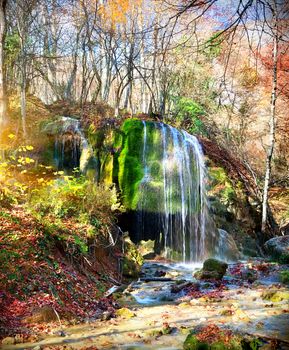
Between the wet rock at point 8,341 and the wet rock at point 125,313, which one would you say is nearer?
the wet rock at point 8,341

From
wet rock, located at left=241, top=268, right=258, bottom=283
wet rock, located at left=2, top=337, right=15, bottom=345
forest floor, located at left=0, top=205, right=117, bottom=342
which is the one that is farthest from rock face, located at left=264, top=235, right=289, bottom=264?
wet rock, located at left=2, top=337, right=15, bottom=345

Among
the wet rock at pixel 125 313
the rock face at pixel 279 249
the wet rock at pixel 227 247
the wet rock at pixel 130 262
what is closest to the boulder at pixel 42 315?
the wet rock at pixel 125 313

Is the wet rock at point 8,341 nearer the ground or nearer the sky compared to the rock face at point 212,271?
nearer the sky

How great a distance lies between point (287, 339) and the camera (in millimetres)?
4141

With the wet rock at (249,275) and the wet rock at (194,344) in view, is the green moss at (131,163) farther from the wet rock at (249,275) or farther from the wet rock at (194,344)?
the wet rock at (194,344)

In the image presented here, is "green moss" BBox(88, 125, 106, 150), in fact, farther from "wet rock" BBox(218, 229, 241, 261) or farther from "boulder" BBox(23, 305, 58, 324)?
"boulder" BBox(23, 305, 58, 324)

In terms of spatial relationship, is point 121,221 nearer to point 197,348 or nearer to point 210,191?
point 210,191

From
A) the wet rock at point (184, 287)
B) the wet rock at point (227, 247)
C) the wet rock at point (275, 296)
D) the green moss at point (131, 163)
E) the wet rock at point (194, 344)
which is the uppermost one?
the green moss at point (131, 163)

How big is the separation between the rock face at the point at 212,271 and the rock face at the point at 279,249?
2.83m

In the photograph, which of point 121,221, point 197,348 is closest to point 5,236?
point 197,348

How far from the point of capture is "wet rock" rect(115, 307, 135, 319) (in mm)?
5059

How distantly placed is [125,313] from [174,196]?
23.2ft

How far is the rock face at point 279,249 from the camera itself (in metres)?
10.0

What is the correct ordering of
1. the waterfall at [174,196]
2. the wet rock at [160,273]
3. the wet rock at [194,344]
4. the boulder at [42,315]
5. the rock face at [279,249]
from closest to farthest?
the wet rock at [194,344]
the boulder at [42,315]
the wet rock at [160,273]
the rock face at [279,249]
the waterfall at [174,196]
